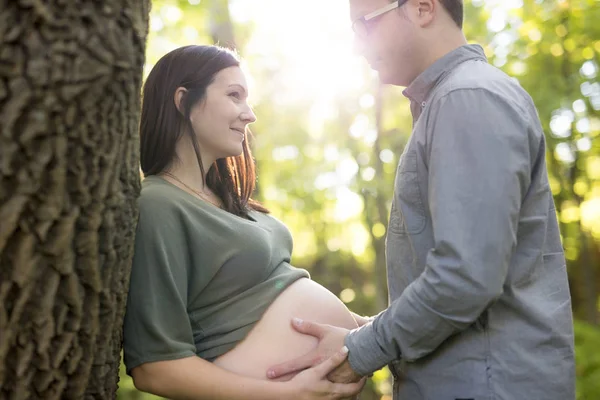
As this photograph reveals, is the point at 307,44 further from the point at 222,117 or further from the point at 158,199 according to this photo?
the point at 158,199

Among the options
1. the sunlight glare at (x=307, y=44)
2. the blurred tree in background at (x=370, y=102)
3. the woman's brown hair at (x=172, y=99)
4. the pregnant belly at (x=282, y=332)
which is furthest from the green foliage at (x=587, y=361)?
the woman's brown hair at (x=172, y=99)

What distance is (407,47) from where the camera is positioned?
7.67ft

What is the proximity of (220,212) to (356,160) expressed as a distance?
511 centimetres

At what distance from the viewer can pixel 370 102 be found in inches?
294

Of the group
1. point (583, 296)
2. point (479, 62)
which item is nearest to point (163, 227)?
point (479, 62)

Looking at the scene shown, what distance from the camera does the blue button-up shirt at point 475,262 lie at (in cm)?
189

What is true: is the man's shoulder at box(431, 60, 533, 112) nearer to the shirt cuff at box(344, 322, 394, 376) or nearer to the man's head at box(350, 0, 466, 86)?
the man's head at box(350, 0, 466, 86)

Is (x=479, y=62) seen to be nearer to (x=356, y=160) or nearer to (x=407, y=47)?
(x=407, y=47)

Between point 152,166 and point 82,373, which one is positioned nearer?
point 82,373

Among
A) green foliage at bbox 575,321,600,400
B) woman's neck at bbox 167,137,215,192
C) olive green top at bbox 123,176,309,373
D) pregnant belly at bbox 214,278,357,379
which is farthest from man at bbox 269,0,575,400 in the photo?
green foliage at bbox 575,321,600,400

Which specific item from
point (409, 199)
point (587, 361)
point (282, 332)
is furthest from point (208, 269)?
point (587, 361)

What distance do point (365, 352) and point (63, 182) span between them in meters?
1.04

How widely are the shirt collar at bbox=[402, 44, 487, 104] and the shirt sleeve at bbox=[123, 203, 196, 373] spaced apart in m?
0.98

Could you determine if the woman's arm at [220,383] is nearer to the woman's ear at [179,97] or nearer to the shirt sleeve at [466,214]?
the shirt sleeve at [466,214]
